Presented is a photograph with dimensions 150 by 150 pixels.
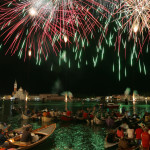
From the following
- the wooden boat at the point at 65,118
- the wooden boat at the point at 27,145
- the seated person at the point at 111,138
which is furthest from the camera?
the wooden boat at the point at 65,118

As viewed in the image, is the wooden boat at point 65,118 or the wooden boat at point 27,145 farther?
the wooden boat at point 65,118

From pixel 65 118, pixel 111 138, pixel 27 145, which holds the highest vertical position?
pixel 111 138

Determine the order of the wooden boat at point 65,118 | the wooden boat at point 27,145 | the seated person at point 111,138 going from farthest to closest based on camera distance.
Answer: the wooden boat at point 65,118 → the seated person at point 111,138 → the wooden boat at point 27,145

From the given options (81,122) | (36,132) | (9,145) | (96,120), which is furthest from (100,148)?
(81,122)

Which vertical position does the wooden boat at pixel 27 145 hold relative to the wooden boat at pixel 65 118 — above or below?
above

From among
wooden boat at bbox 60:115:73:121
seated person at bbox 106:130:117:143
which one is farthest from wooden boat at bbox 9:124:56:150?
wooden boat at bbox 60:115:73:121

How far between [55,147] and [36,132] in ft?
6.43

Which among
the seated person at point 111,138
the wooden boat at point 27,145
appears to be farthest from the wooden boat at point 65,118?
the seated person at point 111,138

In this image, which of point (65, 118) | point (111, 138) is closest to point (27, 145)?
point (111, 138)

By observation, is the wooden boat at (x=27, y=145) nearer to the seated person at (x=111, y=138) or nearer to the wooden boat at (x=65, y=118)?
the seated person at (x=111, y=138)

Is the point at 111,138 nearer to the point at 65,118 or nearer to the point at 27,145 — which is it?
the point at 27,145

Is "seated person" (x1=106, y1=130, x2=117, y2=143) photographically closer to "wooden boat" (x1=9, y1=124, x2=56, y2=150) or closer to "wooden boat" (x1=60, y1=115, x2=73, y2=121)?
"wooden boat" (x1=9, y1=124, x2=56, y2=150)

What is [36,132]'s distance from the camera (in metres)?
13.2

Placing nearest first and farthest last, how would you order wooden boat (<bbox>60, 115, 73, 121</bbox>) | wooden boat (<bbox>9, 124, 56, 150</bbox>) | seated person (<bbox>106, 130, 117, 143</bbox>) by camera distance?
wooden boat (<bbox>9, 124, 56, 150</bbox>)
seated person (<bbox>106, 130, 117, 143</bbox>)
wooden boat (<bbox>60, 115, 73, 121</bbox>)
